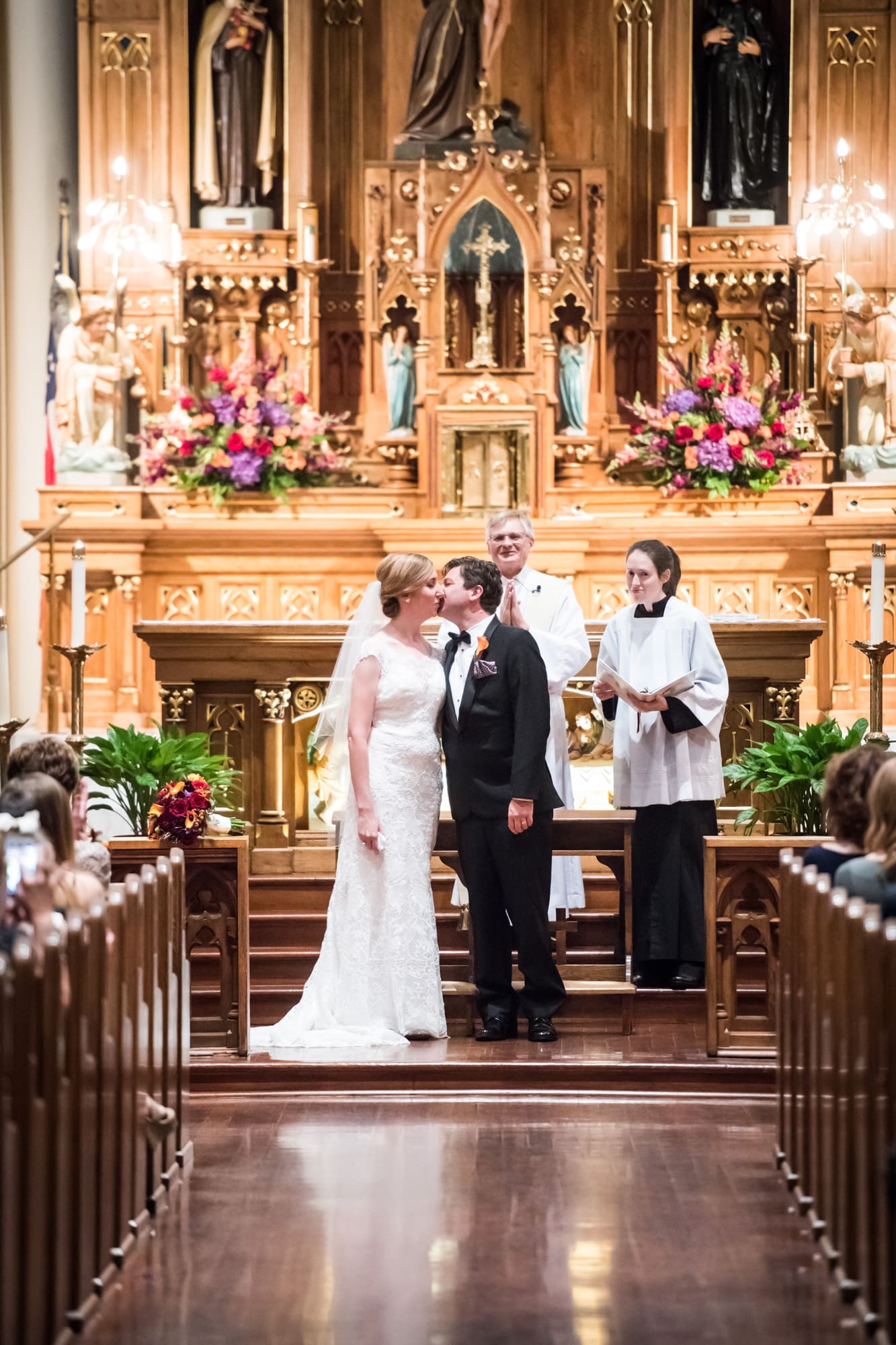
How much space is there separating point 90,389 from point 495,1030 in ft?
17.3

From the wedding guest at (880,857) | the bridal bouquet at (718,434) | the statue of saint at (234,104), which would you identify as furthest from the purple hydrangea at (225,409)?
the wedding guest at (880,857)

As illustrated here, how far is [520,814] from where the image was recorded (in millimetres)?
5953

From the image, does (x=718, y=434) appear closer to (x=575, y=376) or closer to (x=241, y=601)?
(x=575, y=376)

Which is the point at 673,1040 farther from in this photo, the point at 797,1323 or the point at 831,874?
the point at 797,1323

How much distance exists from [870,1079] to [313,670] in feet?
14.4

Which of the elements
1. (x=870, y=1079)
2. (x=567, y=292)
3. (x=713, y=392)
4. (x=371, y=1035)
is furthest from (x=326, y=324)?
(x=870, y=1079)

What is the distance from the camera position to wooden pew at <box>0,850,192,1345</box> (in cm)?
330

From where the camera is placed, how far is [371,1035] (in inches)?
237

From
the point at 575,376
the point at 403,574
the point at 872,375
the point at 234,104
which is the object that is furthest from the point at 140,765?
the point at 234,104

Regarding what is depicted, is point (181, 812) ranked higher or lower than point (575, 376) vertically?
lower

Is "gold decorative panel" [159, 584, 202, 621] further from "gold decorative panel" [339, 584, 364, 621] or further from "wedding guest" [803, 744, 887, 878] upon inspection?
"wedding guest" [803, 744, 887, 878]

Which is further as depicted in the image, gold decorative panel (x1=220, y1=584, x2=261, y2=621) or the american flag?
the american flag

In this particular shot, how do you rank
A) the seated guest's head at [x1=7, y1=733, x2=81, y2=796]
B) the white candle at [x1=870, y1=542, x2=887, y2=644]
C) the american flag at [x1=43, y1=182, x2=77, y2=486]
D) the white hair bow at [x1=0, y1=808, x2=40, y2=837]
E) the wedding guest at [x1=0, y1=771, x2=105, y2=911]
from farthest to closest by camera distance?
the american flag at [x1=43, y1=182, x2=77, y2=486]
the white candle at [x1=870, y1=542, x2=887, y2=644]
the seated guest's head at [x1=7, y1=733, x2=81, y2=796]
the wedding guest at [x1=0, y1=771, x2=105, y2=911]
the white hair bow at [x1=0, y1=808, x2=40, y2=837]

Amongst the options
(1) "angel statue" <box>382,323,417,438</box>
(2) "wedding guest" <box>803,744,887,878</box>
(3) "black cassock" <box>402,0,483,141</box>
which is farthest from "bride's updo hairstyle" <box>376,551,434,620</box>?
(3) "black cassock" <box>402,0,483,141</box>
